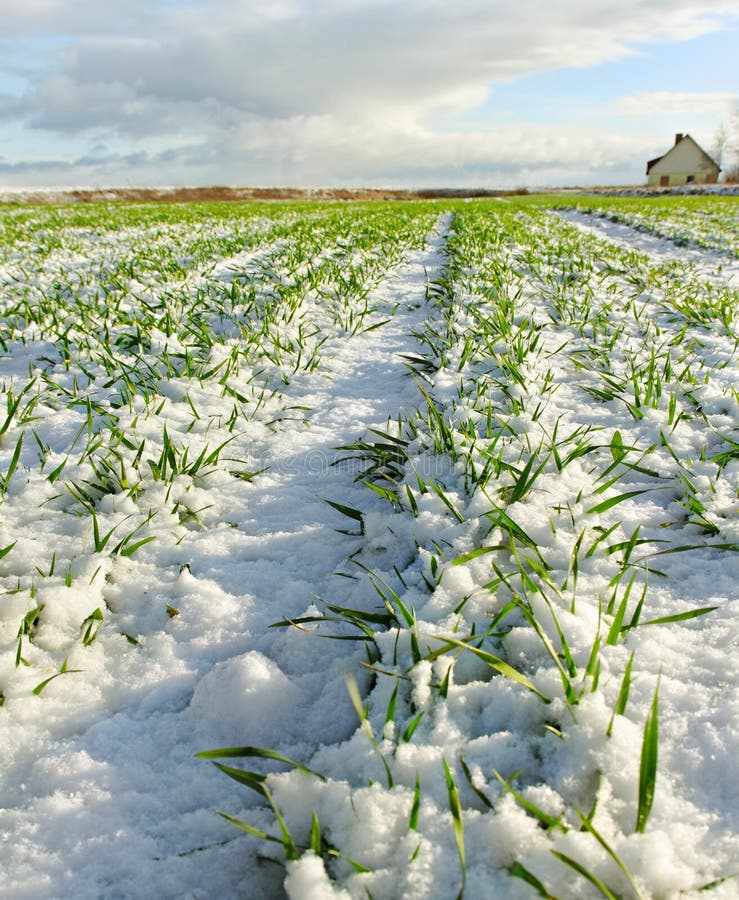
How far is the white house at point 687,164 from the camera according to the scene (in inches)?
2435

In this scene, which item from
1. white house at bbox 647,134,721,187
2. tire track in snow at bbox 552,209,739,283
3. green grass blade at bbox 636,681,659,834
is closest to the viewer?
green grass blade at bbox 636,681,659,834

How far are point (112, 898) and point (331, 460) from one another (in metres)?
1.97

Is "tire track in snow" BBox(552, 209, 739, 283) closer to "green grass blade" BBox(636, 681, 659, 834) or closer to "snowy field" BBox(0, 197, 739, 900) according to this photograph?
"snowy field" BBox(0, 197, 739, 900)

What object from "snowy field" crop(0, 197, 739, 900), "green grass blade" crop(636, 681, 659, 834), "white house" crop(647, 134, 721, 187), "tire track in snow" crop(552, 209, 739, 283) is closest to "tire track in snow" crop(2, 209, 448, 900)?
"snowy field" crop(0, 197, 739, 900)

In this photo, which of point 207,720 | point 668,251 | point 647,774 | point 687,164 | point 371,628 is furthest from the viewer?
point 687,164

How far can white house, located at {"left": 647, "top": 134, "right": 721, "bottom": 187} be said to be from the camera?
203ft

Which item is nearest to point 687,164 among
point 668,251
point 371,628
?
point 668,251

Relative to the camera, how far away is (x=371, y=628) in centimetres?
175

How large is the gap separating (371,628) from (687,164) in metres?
76.3

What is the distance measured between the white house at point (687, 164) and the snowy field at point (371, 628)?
72627 mm

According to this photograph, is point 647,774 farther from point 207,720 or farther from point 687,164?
point 687,164

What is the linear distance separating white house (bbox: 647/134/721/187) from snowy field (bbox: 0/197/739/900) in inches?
2859

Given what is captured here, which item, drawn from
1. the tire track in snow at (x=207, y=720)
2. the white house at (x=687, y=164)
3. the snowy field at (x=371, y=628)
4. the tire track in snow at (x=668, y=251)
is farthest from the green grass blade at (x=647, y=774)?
the white house at (x=687, y=164)

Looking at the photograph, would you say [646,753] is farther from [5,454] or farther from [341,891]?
[5,454]
